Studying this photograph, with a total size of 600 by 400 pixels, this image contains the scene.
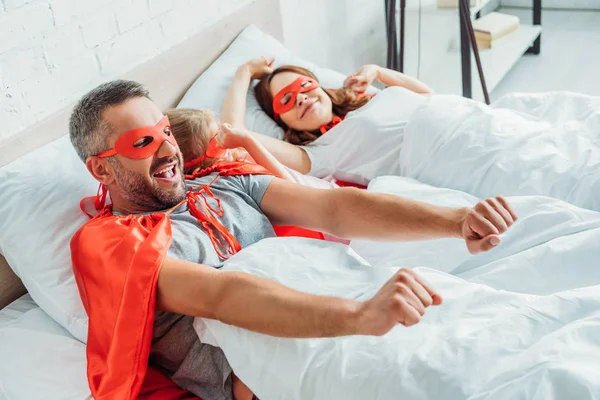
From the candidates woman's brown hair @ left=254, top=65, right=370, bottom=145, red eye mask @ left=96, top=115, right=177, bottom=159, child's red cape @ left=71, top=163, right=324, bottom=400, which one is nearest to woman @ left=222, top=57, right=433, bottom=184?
woman's brown hair @ left=254, top=65, right=370, bottom=145

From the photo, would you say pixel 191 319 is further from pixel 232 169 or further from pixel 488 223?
pixel 488 223

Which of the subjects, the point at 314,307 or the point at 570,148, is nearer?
the point at 314,307

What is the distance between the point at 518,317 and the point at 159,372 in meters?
0.69

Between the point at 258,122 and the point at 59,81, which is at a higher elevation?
the point at 59,81

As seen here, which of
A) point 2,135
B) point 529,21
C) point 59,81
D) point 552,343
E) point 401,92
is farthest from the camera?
point 529,21

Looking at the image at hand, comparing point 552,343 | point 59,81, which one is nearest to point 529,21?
point 59,81

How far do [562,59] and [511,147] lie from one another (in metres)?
2.22

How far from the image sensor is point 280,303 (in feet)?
3.64

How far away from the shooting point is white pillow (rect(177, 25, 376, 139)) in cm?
198

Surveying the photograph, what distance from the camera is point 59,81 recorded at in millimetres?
1637

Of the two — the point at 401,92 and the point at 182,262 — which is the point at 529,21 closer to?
the point at 401,92

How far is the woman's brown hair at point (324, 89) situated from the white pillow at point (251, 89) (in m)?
0.02

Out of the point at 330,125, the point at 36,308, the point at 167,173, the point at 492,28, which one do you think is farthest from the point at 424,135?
the point at 492,28

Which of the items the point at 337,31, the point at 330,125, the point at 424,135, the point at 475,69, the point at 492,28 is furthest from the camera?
the point at 492,28
